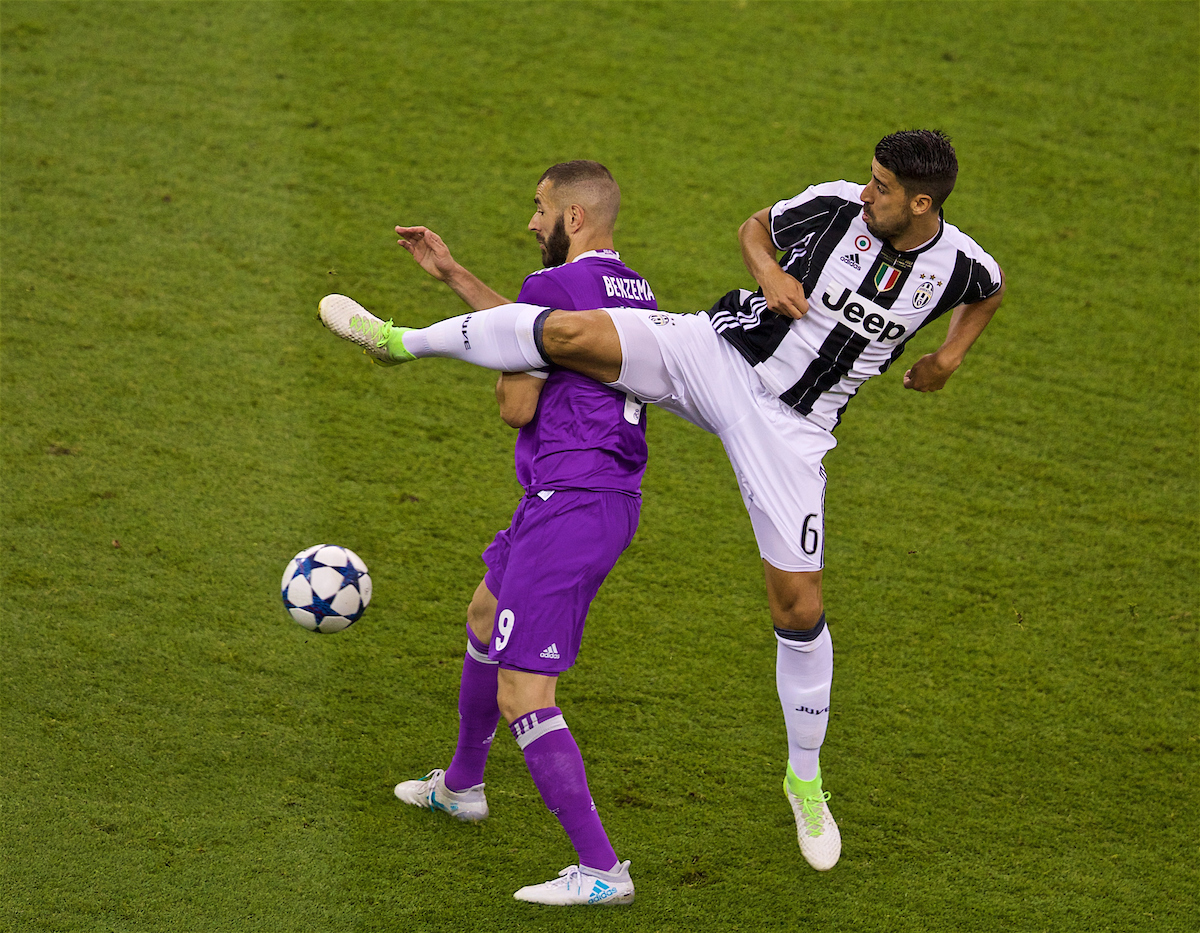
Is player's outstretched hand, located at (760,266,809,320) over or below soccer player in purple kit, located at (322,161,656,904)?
over

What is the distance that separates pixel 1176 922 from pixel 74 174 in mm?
6388

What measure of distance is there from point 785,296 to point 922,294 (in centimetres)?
41

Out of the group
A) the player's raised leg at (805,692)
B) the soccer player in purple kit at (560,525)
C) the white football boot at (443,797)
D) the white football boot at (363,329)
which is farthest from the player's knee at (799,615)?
the white football boot at (363,329)

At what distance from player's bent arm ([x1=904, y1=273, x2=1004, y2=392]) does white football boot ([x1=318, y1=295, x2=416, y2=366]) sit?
1.62 metres

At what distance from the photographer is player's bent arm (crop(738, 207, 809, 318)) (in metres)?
3.61

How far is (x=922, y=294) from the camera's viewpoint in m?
3.63

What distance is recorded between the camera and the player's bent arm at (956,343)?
3.84 metres

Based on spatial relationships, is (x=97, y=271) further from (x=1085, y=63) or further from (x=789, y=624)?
(x=1085, y=63)

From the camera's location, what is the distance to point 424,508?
5180 millimetres

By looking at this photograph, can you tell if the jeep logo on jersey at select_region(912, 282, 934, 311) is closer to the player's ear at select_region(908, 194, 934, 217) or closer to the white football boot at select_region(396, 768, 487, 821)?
the player's ear at select_region(908, 194, 934, 217)

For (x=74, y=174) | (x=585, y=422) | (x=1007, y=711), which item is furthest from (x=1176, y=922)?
(x=74, y=174)

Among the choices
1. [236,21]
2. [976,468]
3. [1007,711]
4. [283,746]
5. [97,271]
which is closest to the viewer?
[283,746]

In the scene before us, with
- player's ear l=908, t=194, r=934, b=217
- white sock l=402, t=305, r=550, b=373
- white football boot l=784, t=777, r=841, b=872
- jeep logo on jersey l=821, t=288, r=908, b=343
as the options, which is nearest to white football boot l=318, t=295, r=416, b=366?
white sock l=402, t=305, r=550, b=373

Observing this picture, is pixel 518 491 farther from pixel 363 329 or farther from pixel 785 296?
pixel 785 296
